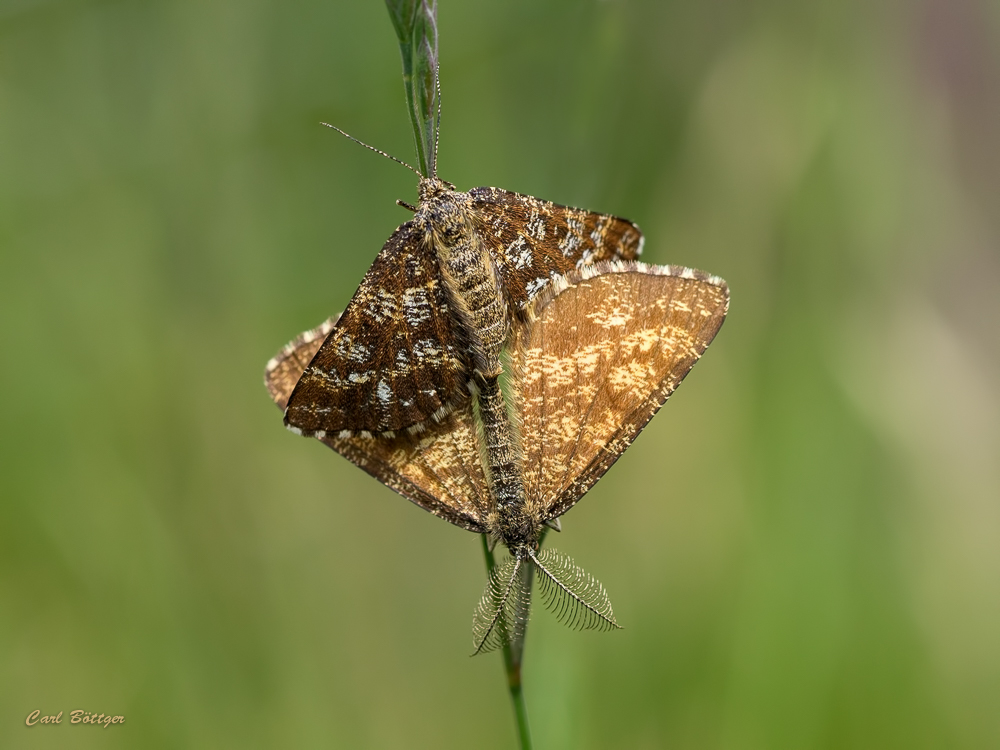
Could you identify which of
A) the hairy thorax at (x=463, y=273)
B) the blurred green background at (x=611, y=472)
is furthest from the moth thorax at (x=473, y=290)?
the blurred green background at (x=611, y=472)

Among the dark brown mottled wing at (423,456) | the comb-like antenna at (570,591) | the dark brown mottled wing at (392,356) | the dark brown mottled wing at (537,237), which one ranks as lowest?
the comb-like antenna at (570,591)

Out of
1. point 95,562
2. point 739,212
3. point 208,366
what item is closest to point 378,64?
point 208,366

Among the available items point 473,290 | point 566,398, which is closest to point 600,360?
point 566,398

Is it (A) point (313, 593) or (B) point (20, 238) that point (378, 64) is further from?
(A) point (313, 593)

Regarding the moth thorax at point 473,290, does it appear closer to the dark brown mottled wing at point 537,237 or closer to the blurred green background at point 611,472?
the dark brown mottled wing at point 537,237

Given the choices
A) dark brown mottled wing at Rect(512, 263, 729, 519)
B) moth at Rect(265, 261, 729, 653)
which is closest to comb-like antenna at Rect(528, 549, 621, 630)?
moth at Rect(265, 261, 729, 653)

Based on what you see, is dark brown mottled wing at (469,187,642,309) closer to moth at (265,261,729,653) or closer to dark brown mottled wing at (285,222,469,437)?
moth at (265,261,729,653)

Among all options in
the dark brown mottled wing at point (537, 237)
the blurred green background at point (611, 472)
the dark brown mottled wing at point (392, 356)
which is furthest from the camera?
the blurred green background at point (611, 472)
